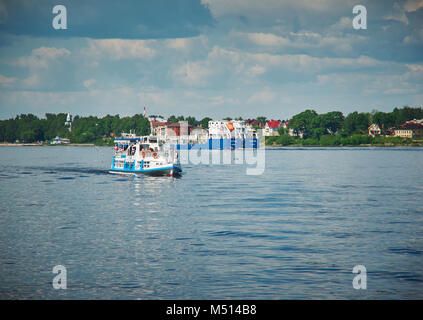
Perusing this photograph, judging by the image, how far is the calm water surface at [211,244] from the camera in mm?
20297

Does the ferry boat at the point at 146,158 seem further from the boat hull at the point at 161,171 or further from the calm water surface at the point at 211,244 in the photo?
the calm water surface at the point at 211,244

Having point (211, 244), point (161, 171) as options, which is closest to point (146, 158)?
point (161, 171)

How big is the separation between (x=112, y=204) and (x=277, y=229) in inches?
750

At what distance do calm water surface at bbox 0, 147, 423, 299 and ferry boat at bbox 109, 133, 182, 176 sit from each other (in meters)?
20.5

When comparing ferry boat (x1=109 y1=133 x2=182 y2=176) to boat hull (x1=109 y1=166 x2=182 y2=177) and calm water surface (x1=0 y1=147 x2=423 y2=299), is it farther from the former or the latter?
calm water surface (x1=0 y1=147 x2=423 y2=299)

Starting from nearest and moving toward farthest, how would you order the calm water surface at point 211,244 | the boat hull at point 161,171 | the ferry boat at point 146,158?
the calm water surface at point 211,244 → the boat hull at point 161,171 → the ferry boat at point 146,158

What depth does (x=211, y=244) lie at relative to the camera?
28.3m

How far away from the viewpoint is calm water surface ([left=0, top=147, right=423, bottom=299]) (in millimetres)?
20297

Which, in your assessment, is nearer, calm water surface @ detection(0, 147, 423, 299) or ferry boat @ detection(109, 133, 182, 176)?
calm water surface @ detection(0, 147, 423, 299)

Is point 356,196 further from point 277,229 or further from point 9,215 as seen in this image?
point 9,215

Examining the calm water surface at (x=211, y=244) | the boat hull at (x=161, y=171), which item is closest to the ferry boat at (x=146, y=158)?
the boat hull at (x=161, y=171)

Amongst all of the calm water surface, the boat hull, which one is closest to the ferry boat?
the boat hull

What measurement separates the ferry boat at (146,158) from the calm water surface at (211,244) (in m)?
20.5

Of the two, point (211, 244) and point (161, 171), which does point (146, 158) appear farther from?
point (211, 244)
